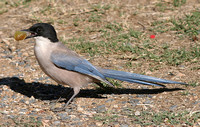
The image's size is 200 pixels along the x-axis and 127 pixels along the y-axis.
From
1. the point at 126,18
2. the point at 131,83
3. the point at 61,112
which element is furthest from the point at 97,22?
the point at 61,112

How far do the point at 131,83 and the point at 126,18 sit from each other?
8.77 feet

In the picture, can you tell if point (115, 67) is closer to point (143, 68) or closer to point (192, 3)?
point (143, 68)

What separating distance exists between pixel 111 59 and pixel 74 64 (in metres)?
1.46

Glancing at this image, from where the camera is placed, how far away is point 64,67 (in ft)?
19.9

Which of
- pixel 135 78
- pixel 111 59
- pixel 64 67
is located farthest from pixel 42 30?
pixel 111 59

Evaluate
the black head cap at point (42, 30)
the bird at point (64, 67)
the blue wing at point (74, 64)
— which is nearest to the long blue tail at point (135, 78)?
the bird at point (64, 67)

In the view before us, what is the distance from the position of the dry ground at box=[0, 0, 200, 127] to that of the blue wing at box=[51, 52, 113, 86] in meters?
0.41

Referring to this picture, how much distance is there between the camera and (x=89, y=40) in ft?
27.2

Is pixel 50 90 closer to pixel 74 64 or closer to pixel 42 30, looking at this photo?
pixel 74 64

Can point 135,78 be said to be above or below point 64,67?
below

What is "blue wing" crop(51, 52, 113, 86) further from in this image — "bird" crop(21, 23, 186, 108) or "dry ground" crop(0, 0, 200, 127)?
"dry ground" crop(0, 0, 200, 127)

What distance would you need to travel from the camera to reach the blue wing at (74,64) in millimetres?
6020

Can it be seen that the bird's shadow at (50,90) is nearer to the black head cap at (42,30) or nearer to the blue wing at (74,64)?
the blue wing at (74,64)

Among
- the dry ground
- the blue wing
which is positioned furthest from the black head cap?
the dry ground
